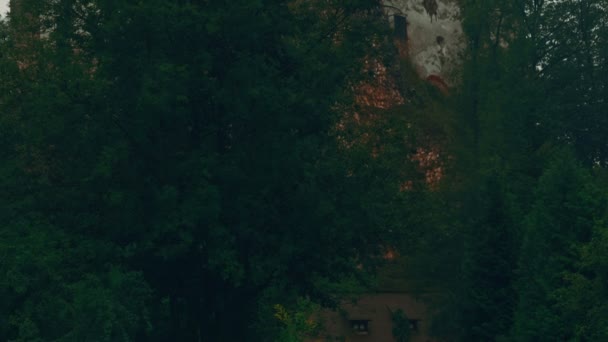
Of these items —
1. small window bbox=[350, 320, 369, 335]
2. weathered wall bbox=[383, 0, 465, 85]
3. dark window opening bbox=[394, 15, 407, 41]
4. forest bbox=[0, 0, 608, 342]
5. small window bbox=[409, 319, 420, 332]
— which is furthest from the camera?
weathered wall bbox=[383, 0, 465, 85]

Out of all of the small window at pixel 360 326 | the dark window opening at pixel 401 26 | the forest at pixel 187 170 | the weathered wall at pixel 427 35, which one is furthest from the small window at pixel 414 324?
the forest at pixel 187 170

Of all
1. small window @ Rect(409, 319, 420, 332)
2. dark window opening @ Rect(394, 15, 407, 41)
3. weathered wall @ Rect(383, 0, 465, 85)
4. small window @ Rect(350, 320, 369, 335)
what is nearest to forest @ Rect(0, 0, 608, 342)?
small window @ Rect(350, 320, 369, 335)

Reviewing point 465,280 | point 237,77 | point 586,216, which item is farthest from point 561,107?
point 237,77

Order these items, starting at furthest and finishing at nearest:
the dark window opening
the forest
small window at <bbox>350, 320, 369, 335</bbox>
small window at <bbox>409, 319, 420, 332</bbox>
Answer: the dark window opening, small window at <bbox>409, 319, 420, 332</bbox>, small window at <bbox>350, 320, 369, 335</bbox>, the forest

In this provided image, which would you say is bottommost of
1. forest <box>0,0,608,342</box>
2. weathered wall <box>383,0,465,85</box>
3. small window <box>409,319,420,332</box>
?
small window <box>409,319,420,332</box>

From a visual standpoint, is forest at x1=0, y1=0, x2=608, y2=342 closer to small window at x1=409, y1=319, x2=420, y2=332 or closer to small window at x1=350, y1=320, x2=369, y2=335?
small window at x1=350, y1=320, x2=369, y2=335

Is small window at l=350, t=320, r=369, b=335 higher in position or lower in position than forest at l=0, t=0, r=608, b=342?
lower

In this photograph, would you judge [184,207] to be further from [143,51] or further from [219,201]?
[143,51]

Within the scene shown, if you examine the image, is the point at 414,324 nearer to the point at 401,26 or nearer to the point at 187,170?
the point at 401,26

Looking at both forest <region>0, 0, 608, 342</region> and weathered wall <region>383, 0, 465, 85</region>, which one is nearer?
forest <region>0, 0, 608, 342</region>
